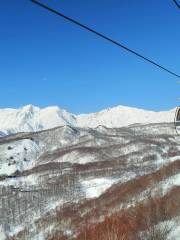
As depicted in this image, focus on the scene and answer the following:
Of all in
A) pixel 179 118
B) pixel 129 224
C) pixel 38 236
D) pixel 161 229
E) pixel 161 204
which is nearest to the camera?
pixel 179 118

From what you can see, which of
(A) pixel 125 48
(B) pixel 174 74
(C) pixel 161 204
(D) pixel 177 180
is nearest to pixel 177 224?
(C) pixel 161 204

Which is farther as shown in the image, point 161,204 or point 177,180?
point 177,180

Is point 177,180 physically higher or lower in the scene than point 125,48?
lower

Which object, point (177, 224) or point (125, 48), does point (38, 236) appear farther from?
point (125, 48)

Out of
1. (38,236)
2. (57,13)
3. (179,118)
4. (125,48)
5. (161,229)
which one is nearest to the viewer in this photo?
(57,13)

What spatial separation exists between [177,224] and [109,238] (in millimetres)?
7881

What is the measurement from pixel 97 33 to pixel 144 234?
45.4 feet

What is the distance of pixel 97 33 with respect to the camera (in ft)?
29.3

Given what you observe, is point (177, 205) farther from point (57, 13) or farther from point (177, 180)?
point (177, 180)

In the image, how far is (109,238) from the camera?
14.2 meters

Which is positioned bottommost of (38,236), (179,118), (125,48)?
(38,236)

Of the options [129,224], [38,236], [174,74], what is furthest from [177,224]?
[38,236]

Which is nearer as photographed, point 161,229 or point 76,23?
point 76,23

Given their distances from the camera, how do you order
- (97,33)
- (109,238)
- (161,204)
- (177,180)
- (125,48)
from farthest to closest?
1. (177,180)
2. (161,204)
3. (109,238)
4. (125,48)
5. (97,33)
